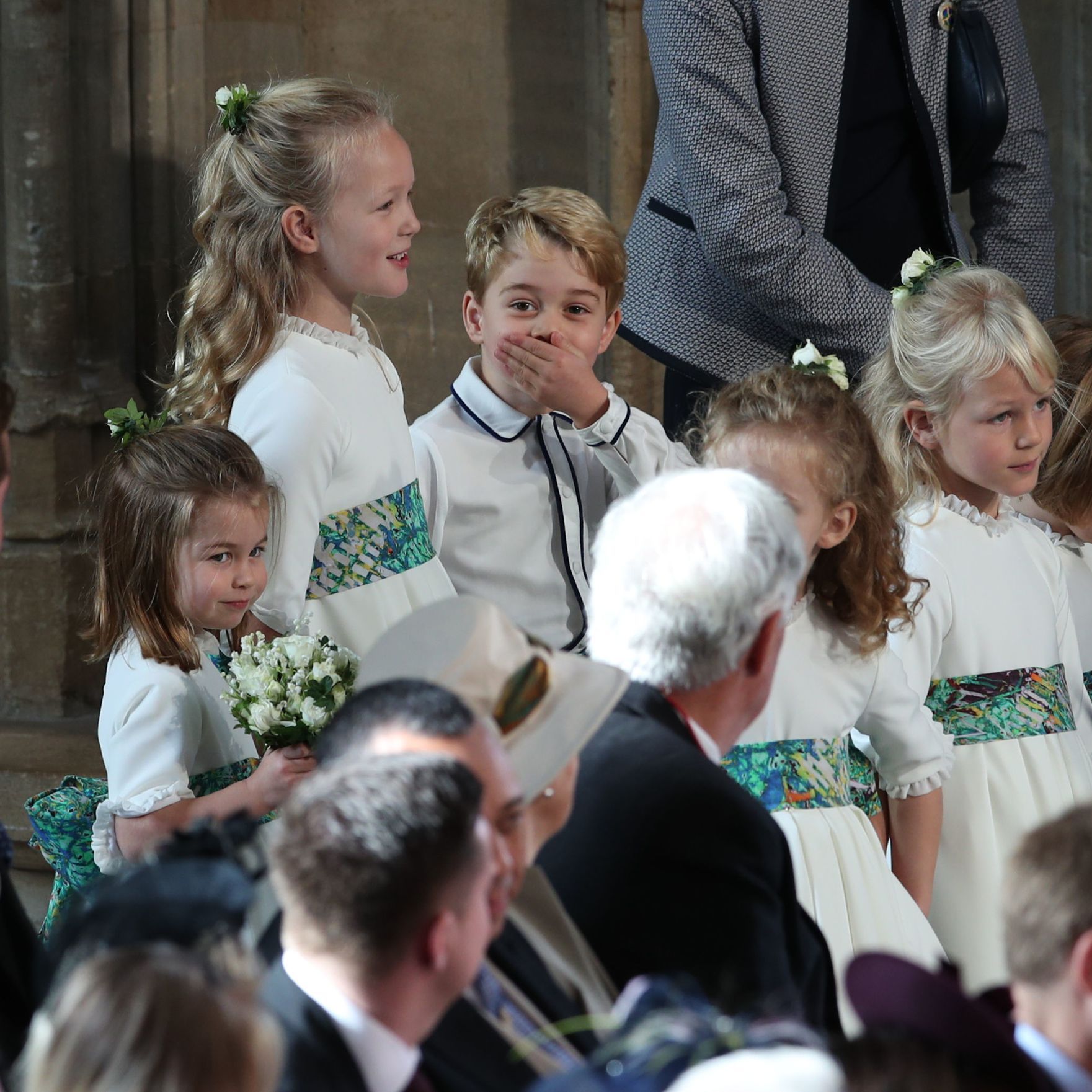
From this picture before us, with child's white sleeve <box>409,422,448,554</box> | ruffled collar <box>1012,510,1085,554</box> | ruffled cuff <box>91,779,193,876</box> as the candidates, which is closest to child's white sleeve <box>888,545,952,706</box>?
ruffled collar <box>1012,510,1085,554</box>

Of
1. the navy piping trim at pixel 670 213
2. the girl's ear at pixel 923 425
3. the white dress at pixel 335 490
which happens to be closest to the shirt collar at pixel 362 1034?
the white dress at pixel 335 490

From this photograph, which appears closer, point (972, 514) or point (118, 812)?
point (118, 812)

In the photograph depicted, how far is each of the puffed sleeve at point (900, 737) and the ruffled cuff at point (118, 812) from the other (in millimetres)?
1184

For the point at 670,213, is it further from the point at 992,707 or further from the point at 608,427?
the point at 992,707

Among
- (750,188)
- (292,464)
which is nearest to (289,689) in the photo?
(292,464)

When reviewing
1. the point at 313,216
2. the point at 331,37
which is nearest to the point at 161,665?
the point at 313,216

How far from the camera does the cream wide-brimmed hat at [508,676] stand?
5.33 ft

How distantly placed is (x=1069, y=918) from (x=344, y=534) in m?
2.01

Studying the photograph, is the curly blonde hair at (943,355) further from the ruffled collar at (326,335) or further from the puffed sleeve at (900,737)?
the ruffled collar at (326,335)

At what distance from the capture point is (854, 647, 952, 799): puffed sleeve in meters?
2.79

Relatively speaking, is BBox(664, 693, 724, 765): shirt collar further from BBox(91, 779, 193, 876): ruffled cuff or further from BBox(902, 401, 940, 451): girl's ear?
BBox(902, 401, 940, 451): girl's ear

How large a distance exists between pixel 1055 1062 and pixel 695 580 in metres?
0.73

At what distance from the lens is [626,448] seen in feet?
11.4

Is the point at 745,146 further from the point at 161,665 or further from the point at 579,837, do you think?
the point at 579,837
